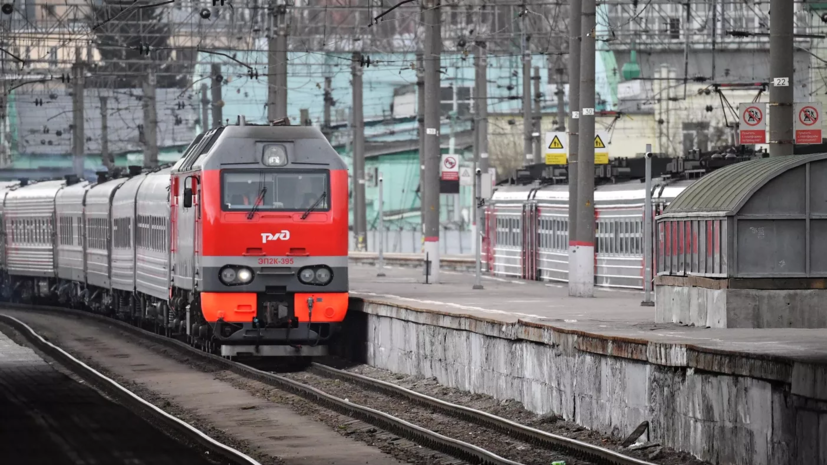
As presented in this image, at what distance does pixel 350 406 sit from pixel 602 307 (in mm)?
7435

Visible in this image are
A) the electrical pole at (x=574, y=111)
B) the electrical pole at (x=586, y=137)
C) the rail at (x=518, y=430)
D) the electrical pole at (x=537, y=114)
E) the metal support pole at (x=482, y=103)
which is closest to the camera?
the rail at (x=518, y=430)

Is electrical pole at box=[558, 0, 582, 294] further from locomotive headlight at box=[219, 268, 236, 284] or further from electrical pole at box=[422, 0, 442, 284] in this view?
locomotive headlight at box=[219, 268, 236, 284]

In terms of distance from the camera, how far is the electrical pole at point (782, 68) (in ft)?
60.0

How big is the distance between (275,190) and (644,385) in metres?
9.17

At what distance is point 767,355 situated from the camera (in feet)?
40.3

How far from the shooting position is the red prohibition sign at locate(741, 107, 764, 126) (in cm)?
1994

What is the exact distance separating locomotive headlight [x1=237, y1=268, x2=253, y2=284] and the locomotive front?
0.01 m

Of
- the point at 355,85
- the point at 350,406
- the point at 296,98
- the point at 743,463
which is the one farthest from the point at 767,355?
the point at 296,98

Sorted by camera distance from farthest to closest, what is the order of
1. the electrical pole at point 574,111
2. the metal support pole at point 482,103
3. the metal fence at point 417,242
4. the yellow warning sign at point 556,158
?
1. the metal fence at point 417,242
2. the metal support pole at point 482,103
3. the yellow warning sign at point 556,158
4. the electrical pole at point 574,111

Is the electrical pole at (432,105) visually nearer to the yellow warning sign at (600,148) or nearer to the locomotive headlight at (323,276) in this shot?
the yellow warning sign at (600,148)

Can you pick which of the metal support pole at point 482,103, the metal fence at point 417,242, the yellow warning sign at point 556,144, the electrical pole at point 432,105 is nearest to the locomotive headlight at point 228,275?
the yellow warning sign at point 556,144

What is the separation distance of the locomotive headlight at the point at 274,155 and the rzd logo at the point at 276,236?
3.40 feet

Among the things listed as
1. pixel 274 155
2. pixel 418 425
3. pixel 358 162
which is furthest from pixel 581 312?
pixel 358 162

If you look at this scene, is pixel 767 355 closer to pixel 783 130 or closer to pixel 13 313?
pixel 783 130
